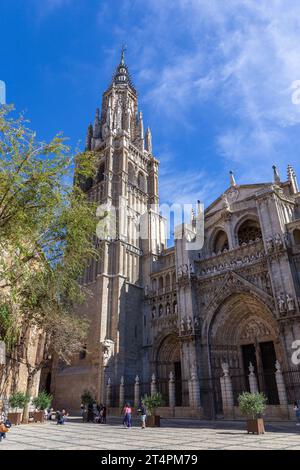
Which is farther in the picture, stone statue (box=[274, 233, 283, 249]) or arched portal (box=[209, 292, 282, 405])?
arched portal (box=[209, 292, 282, 405])

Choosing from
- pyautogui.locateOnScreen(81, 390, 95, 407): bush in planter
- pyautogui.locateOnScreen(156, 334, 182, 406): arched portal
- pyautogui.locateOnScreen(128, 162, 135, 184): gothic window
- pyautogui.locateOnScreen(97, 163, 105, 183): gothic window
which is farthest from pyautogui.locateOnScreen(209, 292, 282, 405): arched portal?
pyautogui.locateOnScreen(97, 163, 105, 183): gothic window

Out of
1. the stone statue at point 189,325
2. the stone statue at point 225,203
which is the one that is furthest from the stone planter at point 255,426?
the stone statue at point 225,203

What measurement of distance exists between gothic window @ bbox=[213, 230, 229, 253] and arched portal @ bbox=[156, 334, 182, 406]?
8.27 meters

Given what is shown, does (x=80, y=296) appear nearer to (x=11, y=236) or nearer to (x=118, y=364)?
(x=11, y=236)

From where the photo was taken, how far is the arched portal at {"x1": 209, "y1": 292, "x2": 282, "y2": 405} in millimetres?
22984

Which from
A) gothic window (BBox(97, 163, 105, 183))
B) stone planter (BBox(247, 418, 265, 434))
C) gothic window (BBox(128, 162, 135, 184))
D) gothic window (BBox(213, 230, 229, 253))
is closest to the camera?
stone planter (BBox(247, 418, 265, 434))

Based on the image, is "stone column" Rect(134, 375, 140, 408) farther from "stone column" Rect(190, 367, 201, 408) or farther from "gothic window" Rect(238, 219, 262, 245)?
"gothic window" Rect(238, 219, 262, 245)

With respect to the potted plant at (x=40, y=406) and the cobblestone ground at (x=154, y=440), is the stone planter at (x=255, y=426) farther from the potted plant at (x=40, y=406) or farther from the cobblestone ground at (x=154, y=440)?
the potted plant at (x=40, y=406)

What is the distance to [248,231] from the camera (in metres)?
28.4

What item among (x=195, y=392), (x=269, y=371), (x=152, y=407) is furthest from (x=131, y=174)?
(x=152, y=407)

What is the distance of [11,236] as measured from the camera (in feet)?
33.0

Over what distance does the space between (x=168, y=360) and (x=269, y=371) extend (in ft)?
28.3

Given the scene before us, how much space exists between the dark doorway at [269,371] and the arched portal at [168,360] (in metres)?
7.08

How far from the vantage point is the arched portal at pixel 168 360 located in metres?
28.0
